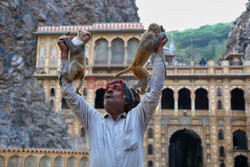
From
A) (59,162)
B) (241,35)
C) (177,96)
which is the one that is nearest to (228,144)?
(177,96)

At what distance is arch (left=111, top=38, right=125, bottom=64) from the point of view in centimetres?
2692

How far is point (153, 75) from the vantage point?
3.21 metres

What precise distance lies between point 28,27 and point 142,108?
2729 centimetres

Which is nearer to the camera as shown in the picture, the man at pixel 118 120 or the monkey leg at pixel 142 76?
the man at pixel 118 120

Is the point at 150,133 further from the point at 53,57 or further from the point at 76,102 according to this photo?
the point at 76,102

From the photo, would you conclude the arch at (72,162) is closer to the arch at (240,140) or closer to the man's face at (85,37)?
the arch at (240,140)

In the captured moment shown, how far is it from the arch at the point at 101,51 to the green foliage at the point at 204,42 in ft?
136

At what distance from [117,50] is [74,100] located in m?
24.0

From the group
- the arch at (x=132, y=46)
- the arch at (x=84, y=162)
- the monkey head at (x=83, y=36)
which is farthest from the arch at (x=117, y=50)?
the monkey head at (x=83, y=36)

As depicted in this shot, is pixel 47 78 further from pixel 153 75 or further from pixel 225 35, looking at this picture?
pixel 225 35

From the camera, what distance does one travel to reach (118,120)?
10.7ft

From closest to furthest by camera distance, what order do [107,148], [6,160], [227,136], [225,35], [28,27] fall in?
[107,148], [6,160], [227,136], [28,27], [225,35]

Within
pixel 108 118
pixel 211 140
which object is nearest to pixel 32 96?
pixel 211 140

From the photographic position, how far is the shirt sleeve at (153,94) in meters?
3.14
